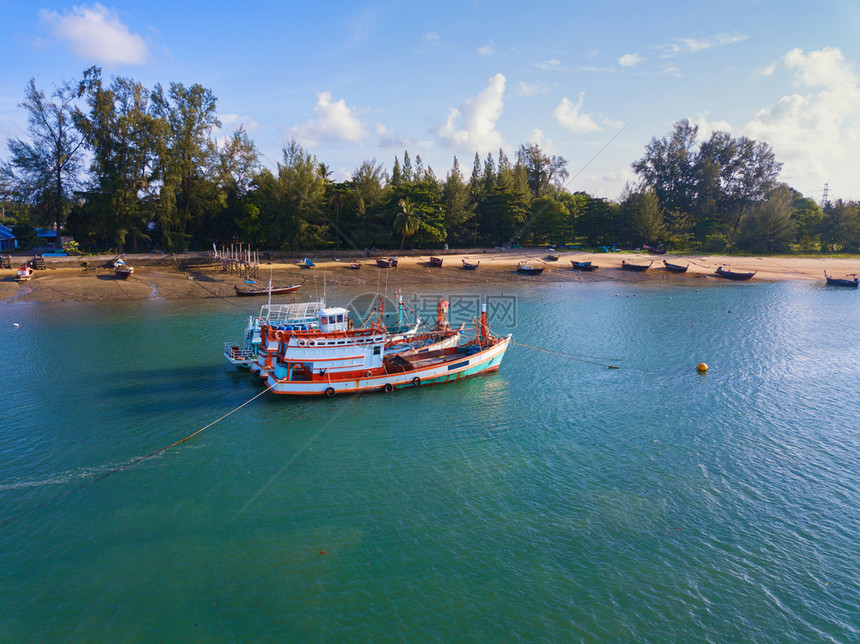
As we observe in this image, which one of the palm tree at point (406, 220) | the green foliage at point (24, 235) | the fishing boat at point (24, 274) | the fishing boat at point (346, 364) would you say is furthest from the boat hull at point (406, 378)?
the green foliage at point (24, 235)

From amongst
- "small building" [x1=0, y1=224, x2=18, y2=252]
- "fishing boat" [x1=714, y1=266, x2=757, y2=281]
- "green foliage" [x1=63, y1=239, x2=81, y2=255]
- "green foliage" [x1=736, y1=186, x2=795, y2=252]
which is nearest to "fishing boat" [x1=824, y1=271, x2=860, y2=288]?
"fishing boat" [x1=714, y1=266, x2=757, y2=281]

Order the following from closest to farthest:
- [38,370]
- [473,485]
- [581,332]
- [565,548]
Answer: [565,548] < [473,485] < [38,370] < [581,332]

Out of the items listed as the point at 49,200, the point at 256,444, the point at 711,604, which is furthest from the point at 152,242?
the point at 711,604

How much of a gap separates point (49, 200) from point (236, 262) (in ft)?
82.0

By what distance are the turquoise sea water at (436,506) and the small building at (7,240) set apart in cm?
5247

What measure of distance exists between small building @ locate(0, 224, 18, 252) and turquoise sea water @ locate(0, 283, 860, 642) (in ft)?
172

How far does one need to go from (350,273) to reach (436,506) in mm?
55134

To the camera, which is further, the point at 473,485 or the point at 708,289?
the point at 708,289

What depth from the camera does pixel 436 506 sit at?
1683cm

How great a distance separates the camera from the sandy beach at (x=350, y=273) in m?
54.3

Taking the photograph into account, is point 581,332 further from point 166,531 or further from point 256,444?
point 166,531

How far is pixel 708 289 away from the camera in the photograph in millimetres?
63062

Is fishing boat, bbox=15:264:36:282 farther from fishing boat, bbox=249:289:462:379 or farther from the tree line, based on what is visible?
fishing boat, bbox=249:289:462:379

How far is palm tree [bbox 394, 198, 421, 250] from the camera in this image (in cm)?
7438
